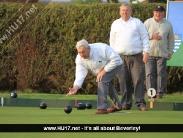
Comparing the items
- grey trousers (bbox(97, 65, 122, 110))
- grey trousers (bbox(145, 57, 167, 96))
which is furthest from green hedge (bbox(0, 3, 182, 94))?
grey trousers (bbox(97, 65, 122, 110))

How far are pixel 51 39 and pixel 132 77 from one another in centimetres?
575

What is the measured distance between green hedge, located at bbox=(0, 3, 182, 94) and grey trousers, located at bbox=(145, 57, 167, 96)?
2.77m

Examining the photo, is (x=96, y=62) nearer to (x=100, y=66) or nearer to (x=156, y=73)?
(x=100, y=66)

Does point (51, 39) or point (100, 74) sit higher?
point (51, 39)

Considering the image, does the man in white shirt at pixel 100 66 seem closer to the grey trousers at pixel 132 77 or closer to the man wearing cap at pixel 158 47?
the grey trousers at pixel 132 77

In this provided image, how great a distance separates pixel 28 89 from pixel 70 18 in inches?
85.5

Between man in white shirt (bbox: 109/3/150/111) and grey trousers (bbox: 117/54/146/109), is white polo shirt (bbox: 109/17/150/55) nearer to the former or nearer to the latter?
man in white shirt (bbox: 109/3/150/111)

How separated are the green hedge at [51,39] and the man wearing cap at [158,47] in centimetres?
280

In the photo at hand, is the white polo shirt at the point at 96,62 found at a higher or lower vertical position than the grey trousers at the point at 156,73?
higher

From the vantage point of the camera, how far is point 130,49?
559 inches

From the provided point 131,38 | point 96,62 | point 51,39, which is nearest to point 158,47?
point 131,38

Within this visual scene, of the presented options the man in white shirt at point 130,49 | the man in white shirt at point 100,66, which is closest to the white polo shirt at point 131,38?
the man in white shirt at point 130,49

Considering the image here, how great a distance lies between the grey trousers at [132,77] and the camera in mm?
14367

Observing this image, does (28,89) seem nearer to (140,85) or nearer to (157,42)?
(157,42)
